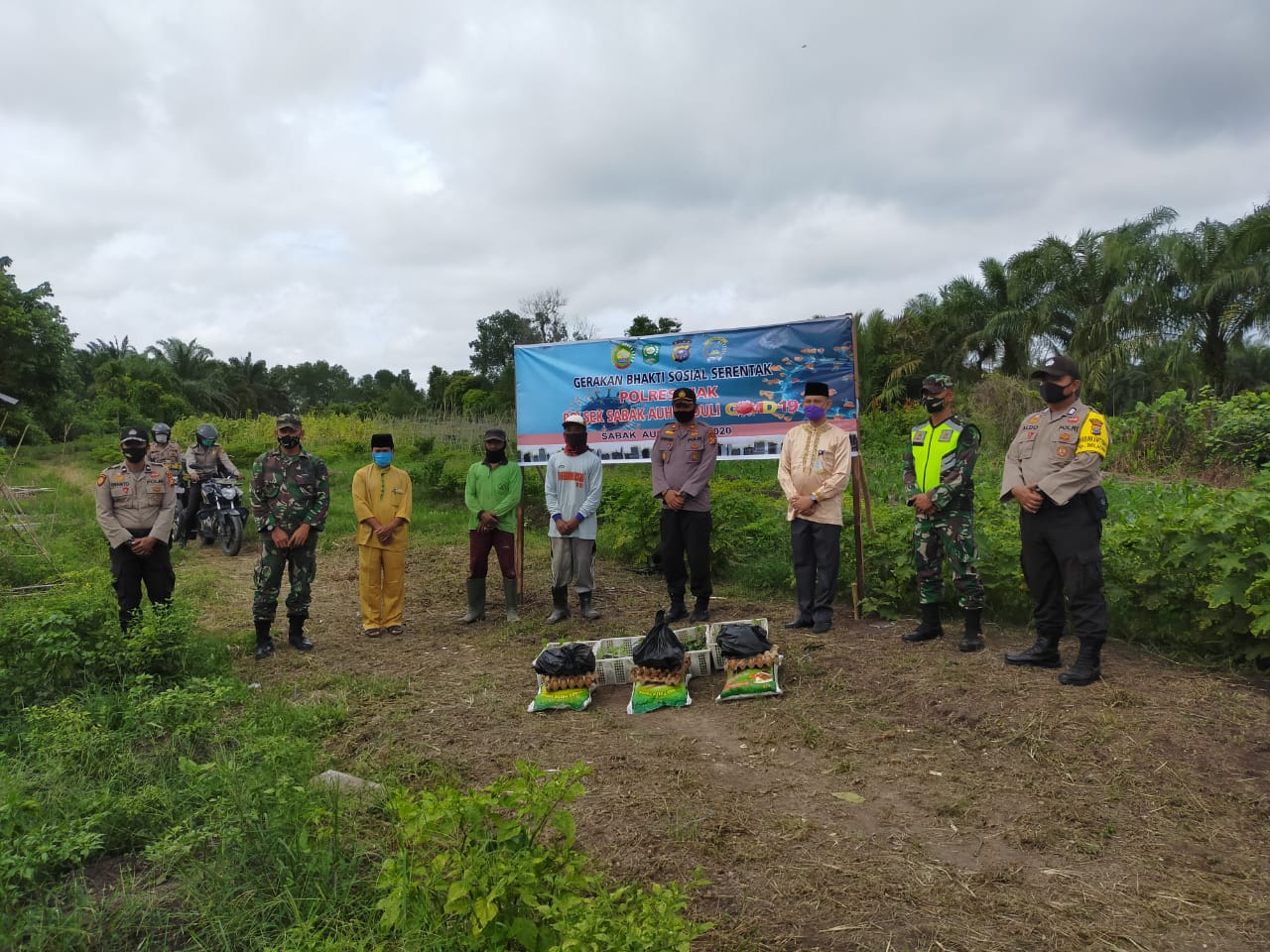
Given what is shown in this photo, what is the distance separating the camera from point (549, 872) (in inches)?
89.4

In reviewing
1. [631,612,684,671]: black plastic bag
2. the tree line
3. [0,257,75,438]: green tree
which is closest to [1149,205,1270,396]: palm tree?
the tree line

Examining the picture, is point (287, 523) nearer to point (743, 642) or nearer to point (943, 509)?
point (743, 642)

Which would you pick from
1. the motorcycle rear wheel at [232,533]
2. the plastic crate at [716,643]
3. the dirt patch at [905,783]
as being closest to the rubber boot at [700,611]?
the dirt patch at [905,783]

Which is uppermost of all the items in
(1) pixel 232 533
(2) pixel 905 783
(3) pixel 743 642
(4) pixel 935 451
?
(4) pixel 935 451

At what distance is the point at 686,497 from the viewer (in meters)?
6.12

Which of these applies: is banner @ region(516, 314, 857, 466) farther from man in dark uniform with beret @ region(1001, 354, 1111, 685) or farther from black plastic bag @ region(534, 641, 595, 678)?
black plastic bag @ region(534, 641, 595, 678)

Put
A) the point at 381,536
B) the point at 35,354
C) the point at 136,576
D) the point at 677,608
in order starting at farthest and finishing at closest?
the point at 35,354 < the point at 381,536 < the point at 677,608 < the point at 136,576

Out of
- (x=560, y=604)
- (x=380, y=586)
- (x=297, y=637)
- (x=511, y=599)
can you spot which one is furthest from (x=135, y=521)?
(x=560, y=604)

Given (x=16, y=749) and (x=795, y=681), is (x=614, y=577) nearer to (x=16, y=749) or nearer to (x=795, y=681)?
(x=795, y=681)

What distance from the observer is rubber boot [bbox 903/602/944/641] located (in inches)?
208

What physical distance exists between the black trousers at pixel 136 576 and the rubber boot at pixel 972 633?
5120 millimetres

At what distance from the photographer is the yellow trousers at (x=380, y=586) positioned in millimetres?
6547

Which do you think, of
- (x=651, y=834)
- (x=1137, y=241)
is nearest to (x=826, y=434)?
(x=651, y=834)

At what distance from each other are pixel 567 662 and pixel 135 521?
10.4 ft
